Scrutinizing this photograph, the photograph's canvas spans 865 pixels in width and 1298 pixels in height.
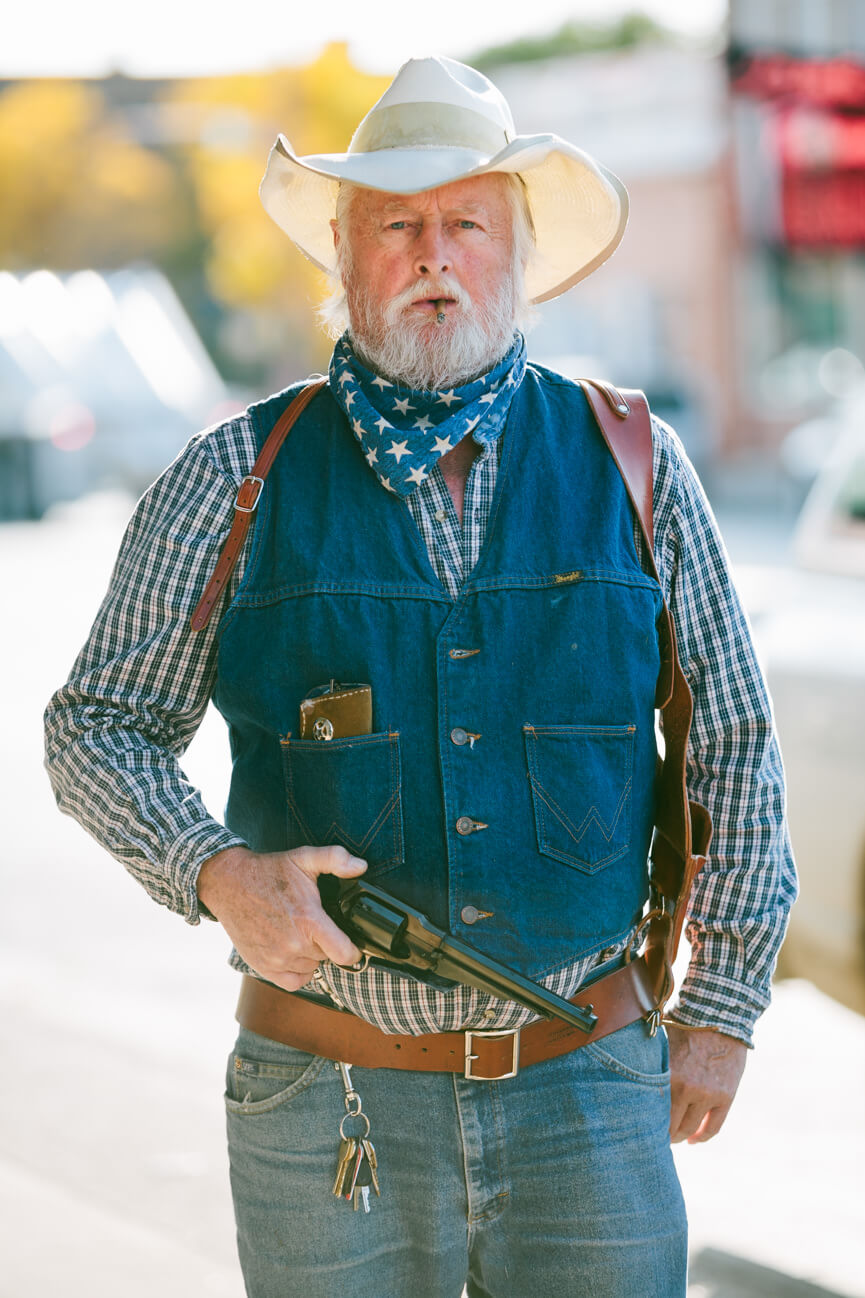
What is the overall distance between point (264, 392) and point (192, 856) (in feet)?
130

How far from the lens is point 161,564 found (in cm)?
206

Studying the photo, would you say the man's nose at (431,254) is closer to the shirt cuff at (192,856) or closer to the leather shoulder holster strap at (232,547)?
the leather shoulder holster strap at (232,547)

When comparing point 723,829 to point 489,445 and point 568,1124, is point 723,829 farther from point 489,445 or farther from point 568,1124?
point 489,445

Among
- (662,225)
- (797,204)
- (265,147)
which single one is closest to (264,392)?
(265,147)

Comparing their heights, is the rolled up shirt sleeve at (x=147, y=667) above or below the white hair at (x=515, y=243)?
below

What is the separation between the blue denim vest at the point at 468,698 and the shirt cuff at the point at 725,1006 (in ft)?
0.65

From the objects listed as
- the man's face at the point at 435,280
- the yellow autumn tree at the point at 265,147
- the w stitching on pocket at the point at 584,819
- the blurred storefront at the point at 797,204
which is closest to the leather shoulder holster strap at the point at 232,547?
the man's face at the point at 435,280

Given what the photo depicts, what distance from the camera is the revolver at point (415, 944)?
1.84 m

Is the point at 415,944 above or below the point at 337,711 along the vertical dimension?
below

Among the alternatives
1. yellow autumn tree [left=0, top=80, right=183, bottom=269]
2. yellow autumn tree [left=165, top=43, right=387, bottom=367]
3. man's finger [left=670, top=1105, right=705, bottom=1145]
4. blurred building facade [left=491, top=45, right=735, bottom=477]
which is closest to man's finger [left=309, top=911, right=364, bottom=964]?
man's finger [left=670, top=1105, right=705, bottom=1145]

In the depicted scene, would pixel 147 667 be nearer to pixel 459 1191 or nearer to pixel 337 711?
pixel 337 711

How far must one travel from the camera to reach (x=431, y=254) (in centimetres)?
208

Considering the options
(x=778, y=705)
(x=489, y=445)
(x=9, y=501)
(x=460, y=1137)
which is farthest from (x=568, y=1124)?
(x=9, y=501)

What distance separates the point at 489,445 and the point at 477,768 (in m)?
0.46
